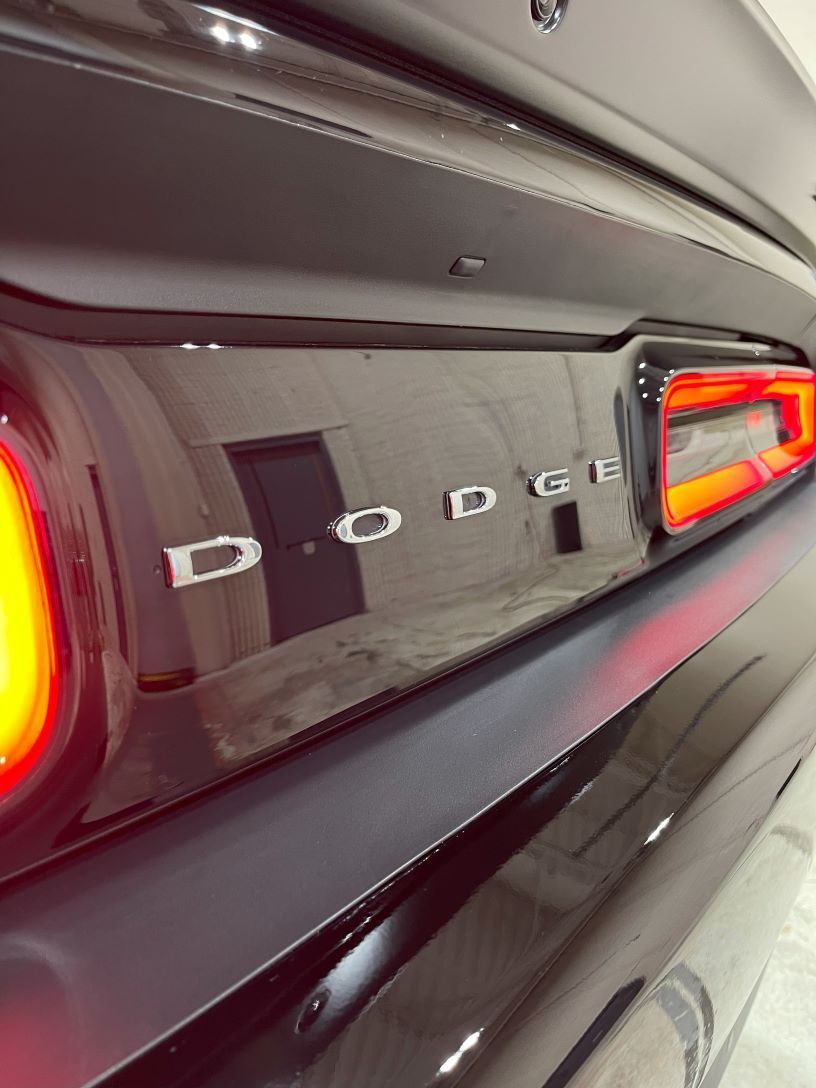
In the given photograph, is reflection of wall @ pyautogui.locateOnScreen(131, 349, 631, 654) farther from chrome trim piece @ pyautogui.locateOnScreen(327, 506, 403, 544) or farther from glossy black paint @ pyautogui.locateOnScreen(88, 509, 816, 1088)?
glossy black paint @ pyautogui.locateOnScreen(88, 509, 816, 1088)

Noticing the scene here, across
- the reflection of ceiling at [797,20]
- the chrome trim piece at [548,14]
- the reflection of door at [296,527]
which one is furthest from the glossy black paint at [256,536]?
the reflection of ceiling at [797,20]

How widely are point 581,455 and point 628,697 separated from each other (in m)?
0.17

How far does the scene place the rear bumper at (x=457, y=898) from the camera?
33 cm

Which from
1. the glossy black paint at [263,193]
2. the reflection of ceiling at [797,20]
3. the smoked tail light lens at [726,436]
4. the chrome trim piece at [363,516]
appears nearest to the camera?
the glossy black paint at [263,193]

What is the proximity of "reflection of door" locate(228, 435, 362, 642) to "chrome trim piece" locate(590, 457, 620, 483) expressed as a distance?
252mm

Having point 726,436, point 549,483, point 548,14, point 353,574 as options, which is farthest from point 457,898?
point 726,436

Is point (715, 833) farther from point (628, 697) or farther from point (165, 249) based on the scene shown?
point (165, 249)

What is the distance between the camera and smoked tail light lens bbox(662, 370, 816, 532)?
2.44 ft

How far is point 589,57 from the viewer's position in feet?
1.74

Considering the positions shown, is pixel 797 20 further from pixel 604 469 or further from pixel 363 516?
pixel 363 516

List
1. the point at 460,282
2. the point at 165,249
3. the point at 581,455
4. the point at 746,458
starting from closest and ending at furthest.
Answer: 1. the point at 165,249
2. the point at 460,282
3. the point at 581,455
4. the point at 746,458

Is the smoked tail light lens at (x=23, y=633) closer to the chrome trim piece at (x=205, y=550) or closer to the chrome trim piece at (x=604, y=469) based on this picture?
the chrome trim piece at (x=205, y=550)

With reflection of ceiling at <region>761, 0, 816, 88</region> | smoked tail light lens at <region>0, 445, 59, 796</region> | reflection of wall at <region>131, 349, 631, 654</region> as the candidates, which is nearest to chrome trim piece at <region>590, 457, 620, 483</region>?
reflection of wall at <region>131, 349, 631, 654</region>

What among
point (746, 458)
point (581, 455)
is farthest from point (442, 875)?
point (746, 458)
